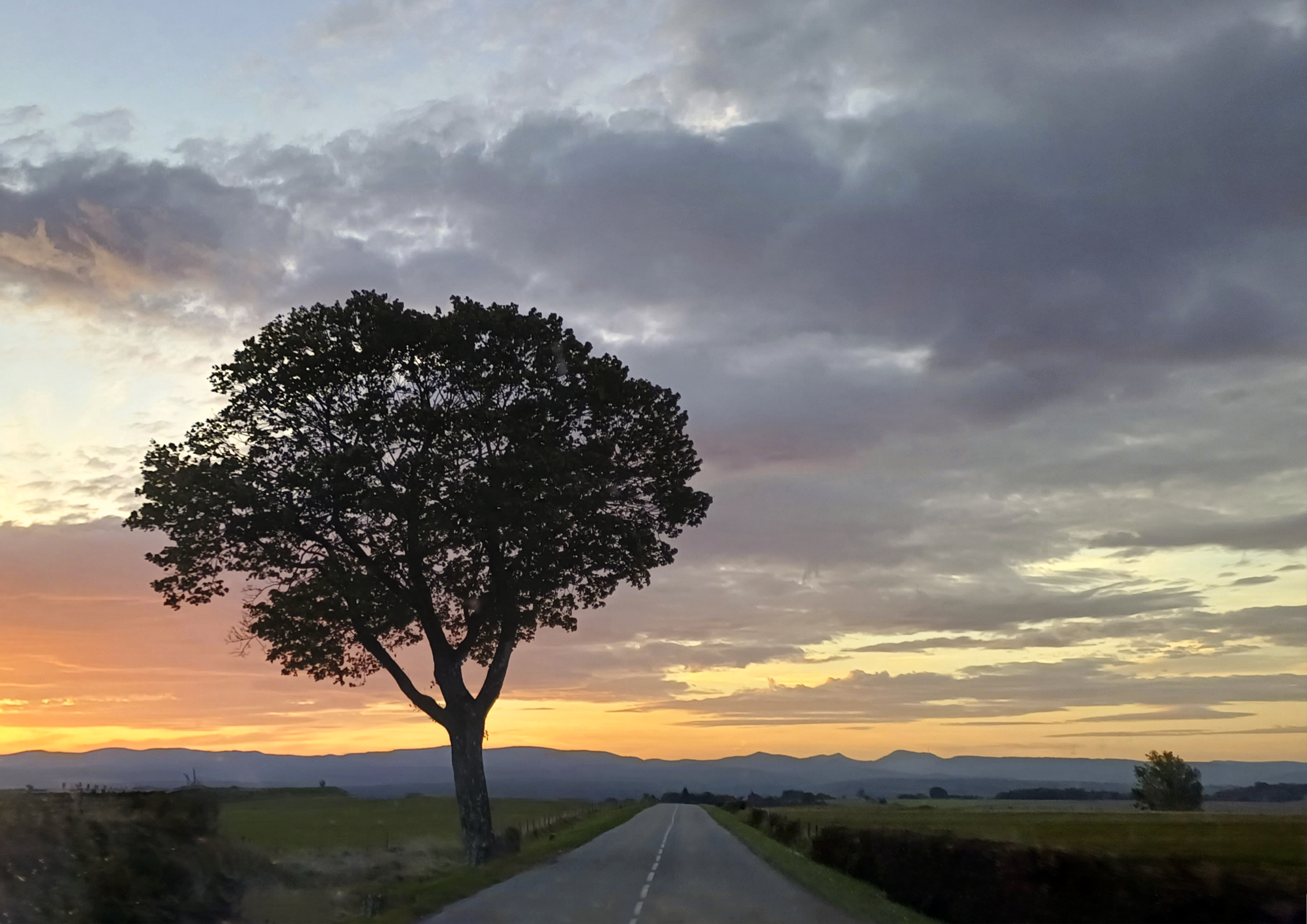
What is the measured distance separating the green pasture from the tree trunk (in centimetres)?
658

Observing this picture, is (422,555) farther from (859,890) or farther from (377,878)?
(859,890)

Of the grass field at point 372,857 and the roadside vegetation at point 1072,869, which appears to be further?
the grass field at point 372,857

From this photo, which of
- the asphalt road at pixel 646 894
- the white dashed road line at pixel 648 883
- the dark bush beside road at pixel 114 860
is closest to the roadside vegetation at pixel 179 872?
the dark bush beside road at pixel 114 860

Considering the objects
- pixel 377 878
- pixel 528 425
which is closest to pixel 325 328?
pixel 528 425

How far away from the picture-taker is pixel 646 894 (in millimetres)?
24938

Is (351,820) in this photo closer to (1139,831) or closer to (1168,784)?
(1139,831)

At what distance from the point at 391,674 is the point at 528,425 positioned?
9.69 m

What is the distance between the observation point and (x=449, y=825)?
239 feet

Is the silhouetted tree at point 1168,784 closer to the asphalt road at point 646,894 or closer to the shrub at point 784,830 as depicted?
the shrub at point 784,830

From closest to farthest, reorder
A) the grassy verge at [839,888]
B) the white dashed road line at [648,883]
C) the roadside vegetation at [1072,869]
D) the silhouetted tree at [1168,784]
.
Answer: the roadside vegetation at [1072,869] < the white dashed road line at [648,883] < the grassy verge at [839,888] < the silhouetted tree at [1168,784]

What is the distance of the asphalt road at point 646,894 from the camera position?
20328mm

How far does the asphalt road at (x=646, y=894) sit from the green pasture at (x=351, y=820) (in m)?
7.69

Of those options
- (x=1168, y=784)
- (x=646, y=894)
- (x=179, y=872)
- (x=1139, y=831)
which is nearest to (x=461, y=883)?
(x=646, y=894)

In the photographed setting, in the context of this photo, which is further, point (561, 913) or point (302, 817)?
point (302, 817)
